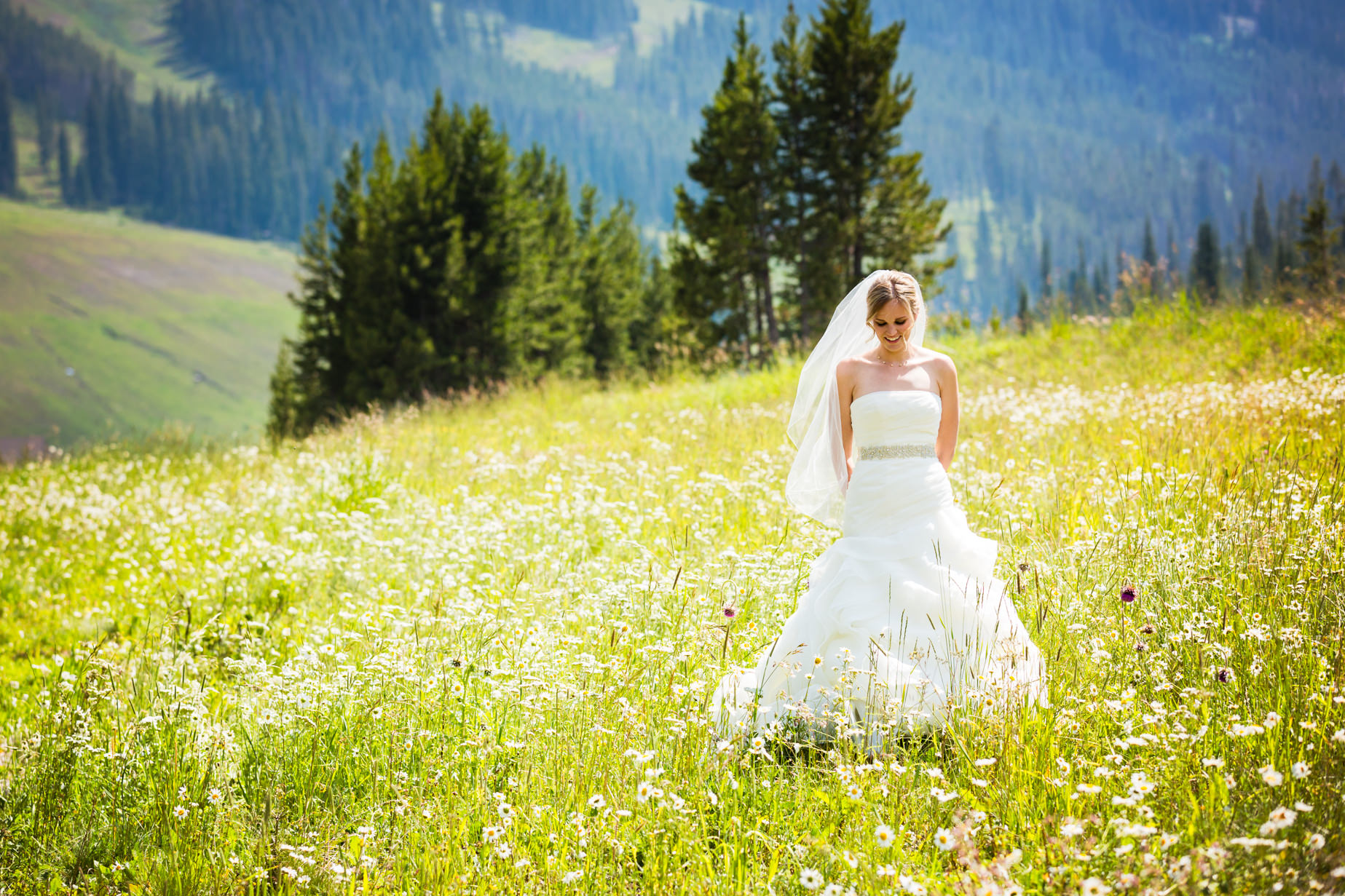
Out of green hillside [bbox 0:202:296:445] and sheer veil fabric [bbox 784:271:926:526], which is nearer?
sheer veil fabric [bbox 784:271:926:526]

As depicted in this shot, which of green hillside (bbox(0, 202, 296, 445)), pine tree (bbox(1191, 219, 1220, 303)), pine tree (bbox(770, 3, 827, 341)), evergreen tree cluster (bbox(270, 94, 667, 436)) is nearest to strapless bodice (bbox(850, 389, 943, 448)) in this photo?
evergreen tree cluster (bbox(270, 94, 667, 436))

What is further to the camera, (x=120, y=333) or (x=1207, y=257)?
(x=120, y=333)

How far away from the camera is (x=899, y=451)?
4.37m

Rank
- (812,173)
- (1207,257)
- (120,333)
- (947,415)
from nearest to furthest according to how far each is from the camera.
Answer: (947,415)
(812,173)
(1207,257)
(120,333)

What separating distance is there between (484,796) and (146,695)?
8.44 ft

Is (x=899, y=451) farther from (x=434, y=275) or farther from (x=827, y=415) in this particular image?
(x=434, y=275)

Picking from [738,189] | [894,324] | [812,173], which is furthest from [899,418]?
[812,173]

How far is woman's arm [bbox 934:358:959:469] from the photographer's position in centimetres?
464

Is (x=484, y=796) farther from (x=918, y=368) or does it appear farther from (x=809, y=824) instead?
A: (x=918, y=368)

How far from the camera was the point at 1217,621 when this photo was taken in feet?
11.1

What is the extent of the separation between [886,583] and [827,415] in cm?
→ 131

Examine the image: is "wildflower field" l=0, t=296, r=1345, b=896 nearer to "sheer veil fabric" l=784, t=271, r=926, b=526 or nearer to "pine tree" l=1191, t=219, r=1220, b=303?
"sheer veil fabric" l=784, t=271, r=926, b=526

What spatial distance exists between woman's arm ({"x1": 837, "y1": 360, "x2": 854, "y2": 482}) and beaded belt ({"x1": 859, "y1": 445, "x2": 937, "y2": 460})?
276mm

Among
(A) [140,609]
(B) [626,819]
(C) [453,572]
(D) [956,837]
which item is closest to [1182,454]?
(D) [956,837]
